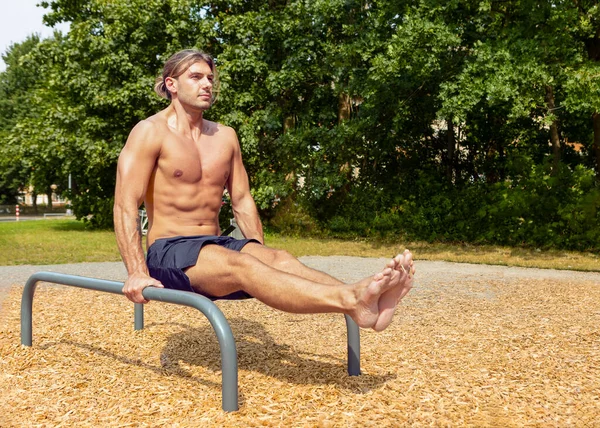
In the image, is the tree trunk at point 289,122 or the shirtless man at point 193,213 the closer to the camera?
the shirtless man at point 193,213

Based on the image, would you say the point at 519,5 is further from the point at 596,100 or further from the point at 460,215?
the point at 460,215

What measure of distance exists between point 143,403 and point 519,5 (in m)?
10.8

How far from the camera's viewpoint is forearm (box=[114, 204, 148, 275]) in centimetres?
325

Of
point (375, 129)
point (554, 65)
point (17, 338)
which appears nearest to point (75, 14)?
point (375, 129)

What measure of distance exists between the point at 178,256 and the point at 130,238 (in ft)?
0.83

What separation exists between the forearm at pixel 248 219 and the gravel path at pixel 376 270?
4.61m

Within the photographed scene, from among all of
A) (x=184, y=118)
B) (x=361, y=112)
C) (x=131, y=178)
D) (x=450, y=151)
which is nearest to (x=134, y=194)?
(x=131, y=178)

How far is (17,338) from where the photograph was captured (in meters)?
4.79

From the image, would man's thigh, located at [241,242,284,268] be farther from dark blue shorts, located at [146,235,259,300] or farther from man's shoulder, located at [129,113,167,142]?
man's shoulder, located at [129,113,167,142]

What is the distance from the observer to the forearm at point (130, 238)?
3.25 metres

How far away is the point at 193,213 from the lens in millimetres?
3541

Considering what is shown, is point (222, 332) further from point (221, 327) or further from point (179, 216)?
point (179, 216)

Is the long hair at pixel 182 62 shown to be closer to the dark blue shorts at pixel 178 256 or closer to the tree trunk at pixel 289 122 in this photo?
the dark blue shorts at pixel 178 256

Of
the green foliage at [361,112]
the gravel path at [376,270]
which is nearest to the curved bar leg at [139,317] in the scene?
the gravel path at [376,270]
